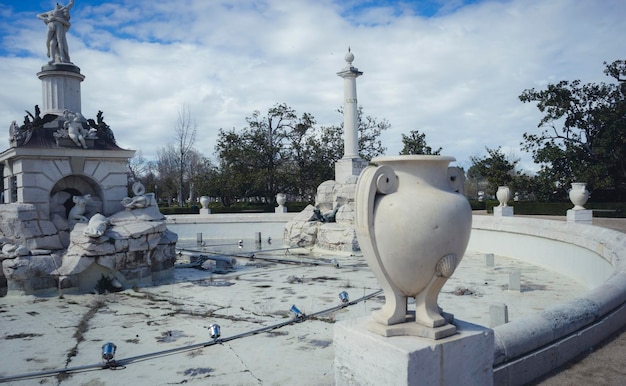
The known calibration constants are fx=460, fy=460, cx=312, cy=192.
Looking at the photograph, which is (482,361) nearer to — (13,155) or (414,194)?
(414,194)

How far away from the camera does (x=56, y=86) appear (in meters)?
11.8

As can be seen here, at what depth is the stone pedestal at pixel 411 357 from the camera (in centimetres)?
299

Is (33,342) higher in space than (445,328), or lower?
lower

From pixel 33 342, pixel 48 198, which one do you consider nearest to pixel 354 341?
pixel 33 342

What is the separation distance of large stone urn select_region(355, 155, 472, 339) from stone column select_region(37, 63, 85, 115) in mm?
10981

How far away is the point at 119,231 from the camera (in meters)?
10.1

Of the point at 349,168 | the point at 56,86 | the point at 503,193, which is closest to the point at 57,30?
the point at 56,86

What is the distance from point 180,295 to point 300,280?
266cm

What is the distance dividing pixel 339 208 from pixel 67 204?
9369 millimetres

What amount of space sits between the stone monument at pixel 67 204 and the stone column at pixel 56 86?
2 cm

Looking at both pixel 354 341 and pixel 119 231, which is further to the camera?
pixel 119 231

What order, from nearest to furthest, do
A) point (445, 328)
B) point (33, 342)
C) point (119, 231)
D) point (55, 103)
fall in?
1. point (445, 328)
2. point (33, 342)
3. point (119, 231)
4. point (55, 103)

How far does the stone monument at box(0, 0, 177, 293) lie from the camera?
9.55m

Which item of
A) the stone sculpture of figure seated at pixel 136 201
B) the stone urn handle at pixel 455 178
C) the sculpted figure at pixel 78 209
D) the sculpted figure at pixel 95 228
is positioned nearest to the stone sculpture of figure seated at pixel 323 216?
the stone sculpture of figure seated at pixel 136 201
